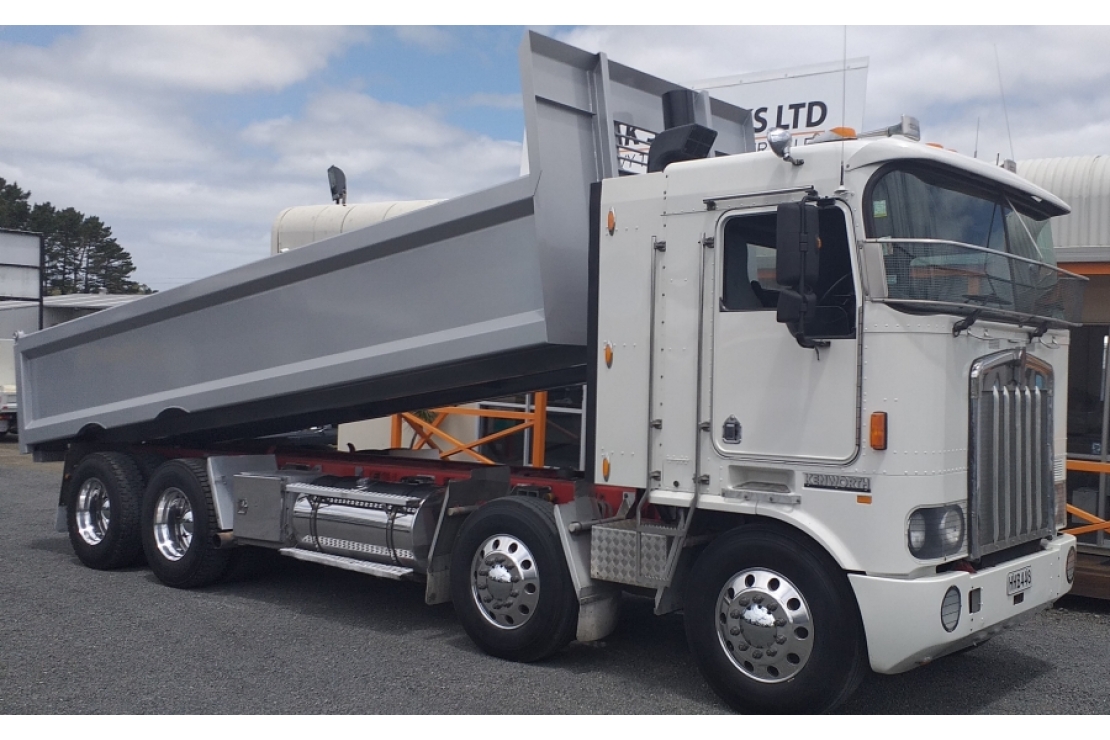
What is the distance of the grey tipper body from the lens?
→ 646 centimetres

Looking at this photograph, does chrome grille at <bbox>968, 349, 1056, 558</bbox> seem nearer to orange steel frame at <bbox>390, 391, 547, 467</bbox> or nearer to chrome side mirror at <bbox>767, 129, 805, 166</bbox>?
chrome side mirror at <bbox>767, 129, 805, 166</bbox>

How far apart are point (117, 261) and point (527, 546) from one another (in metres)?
78.5

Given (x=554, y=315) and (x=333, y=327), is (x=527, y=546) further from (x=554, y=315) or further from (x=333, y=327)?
(x=333, y=327)

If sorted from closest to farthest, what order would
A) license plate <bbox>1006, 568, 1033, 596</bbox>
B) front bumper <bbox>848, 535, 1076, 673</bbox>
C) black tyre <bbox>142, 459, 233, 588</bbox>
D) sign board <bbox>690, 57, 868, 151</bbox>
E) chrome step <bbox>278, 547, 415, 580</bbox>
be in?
front bumper <bbox>848, 535, 1076, 673</bbox> → license plate <bbox>1006, 568, 1033, 596</bbox> → chrome step <bbox>278, 547, 415, 580</bbox> → black tyre <bbox>142, 459, 233, 588</bbox> → sign board <bbox>690, 57, 868, 151</bbox>

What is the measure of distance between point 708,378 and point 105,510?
6359 millimetres

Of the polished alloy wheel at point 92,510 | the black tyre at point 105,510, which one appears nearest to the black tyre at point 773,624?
the black tyre at point 105,510

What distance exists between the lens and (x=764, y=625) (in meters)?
5.30

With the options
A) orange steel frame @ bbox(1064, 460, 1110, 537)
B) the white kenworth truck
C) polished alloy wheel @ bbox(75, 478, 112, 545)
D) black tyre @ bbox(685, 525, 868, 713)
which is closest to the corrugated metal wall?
orange steel frame @ bbox(1064, 460, 1110, 537)

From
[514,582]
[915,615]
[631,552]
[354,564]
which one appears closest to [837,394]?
[915,615]

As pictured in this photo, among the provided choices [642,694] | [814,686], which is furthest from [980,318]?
Result: [642,694]

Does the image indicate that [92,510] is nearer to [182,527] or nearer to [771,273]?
[182,527]

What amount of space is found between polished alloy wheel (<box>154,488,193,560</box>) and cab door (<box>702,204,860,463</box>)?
16.9 ft

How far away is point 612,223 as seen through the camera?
615cm

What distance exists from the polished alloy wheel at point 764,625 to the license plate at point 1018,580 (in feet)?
3.81
